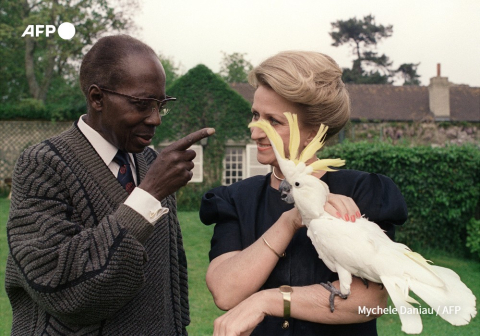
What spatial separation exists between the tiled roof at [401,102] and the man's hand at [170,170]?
66.5ft

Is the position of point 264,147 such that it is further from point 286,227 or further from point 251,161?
point 251,161

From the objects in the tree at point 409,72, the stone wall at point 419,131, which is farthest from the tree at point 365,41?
the stone wall at point 419,131

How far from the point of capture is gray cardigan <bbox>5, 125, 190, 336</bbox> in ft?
5.47

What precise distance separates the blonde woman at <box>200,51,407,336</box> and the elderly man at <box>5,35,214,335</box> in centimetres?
30

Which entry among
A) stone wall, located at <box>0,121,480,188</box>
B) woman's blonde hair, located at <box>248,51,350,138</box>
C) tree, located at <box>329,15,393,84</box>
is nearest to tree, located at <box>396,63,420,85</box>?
tree, located at <box>329,15,393,84</box>

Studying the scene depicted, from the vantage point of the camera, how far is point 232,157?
17.7 meters

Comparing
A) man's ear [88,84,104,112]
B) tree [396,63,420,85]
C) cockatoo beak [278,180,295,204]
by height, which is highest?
tree [396,63,420,85]

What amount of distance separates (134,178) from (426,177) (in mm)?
7398

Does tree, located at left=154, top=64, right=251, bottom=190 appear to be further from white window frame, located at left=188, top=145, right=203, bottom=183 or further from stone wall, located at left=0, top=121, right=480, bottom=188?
stone wall, located at left=0, top=121, right=480, bottom=188

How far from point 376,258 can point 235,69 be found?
43.2 m

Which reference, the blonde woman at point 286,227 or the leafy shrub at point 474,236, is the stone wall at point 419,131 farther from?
the blonde woman at point 286,227

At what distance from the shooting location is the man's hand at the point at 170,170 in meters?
1.82

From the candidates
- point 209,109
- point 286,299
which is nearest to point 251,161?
point 209,109
